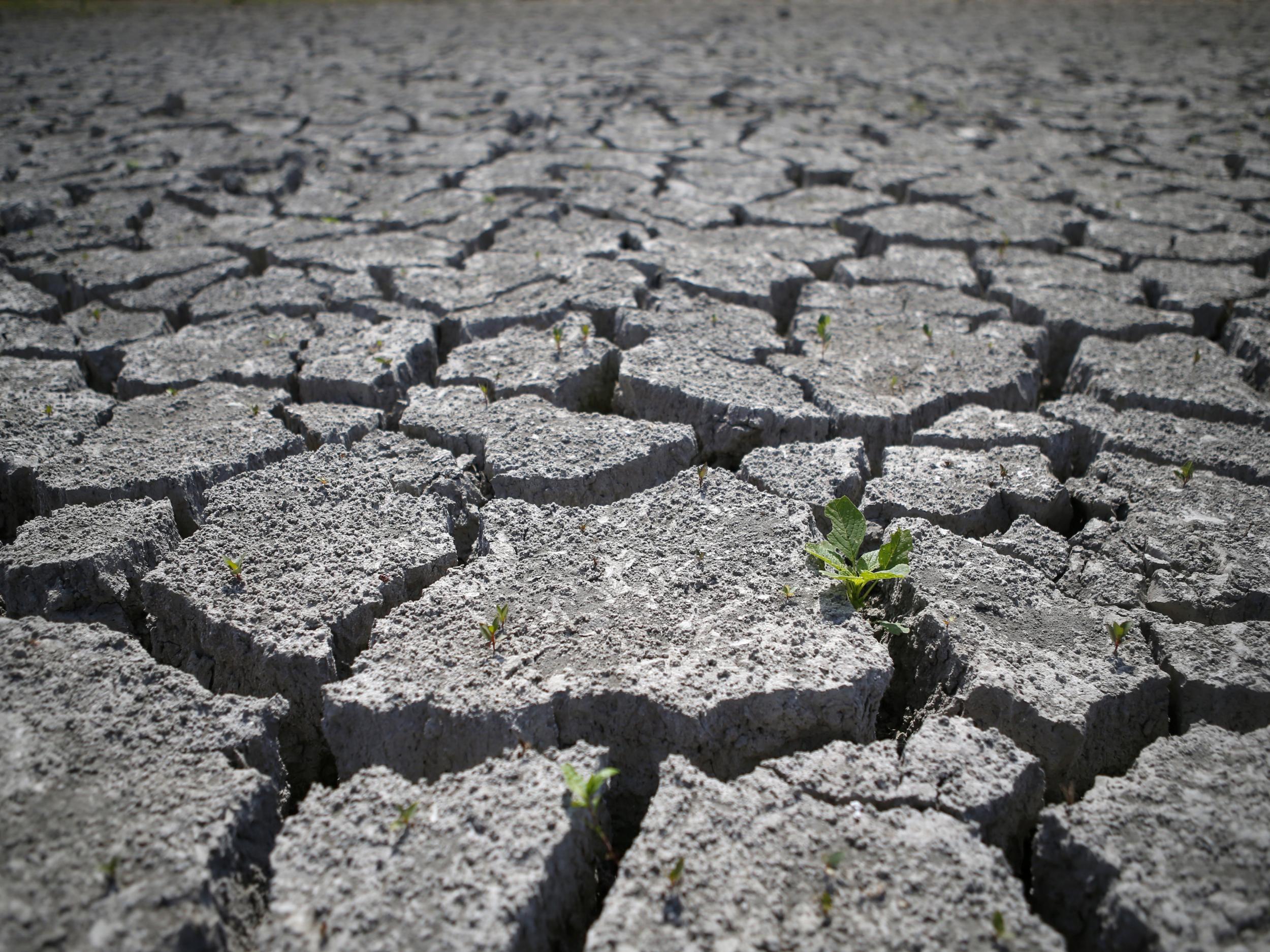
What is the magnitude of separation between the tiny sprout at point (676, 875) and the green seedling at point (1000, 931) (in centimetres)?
37

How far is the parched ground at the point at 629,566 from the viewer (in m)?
1.05

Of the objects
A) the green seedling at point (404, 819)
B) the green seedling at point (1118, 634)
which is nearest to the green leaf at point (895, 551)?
the green seedling at point (1118, 634)

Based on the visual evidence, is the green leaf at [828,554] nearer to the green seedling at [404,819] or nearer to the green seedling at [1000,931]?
the green seedling at [1000,931]

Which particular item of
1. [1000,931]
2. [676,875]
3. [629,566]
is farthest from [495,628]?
[1000,931]

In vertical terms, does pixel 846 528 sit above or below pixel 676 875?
above

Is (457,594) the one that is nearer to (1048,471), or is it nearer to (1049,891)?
(1049,891)

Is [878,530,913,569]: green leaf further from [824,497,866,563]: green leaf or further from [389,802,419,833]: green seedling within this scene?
[389,802,419,833]: green seedling

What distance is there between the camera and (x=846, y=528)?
1544 mm

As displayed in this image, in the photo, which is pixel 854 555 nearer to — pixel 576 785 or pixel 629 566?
pixel 629 566

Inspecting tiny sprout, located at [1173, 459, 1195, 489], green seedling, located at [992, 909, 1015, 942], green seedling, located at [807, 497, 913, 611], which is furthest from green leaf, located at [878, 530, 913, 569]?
tiny sprout, located at [1173, 459, 1195, 489]

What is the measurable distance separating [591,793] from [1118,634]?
0.93 metres

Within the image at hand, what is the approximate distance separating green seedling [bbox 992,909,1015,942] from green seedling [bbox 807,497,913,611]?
0.57 metres

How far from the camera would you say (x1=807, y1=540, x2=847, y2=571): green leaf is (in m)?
1.50

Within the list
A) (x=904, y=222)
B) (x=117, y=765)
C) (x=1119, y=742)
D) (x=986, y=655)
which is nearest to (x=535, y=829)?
(x=117, y=765)
